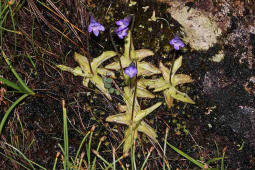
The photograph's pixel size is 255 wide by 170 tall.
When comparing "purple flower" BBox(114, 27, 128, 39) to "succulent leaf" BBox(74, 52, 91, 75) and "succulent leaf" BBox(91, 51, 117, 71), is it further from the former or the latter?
"succulent leaf" BBox(74, 52, 91, 75)

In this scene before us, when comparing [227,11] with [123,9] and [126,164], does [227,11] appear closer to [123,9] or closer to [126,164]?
[123,9]

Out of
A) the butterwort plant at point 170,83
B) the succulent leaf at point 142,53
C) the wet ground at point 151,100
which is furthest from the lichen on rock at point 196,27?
the succulent leaf at point 142,53

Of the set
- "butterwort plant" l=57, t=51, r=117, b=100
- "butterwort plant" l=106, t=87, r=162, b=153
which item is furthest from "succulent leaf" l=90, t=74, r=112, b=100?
"butterwort plant" l=106, t=87, r=162, b=153

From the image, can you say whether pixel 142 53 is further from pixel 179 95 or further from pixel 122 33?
pixel 179 95

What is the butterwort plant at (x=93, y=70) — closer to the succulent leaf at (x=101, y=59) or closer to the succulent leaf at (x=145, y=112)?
the succulent leaf at (x=101, y=59)

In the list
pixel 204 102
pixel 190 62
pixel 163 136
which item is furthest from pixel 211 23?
pixel 163 136
